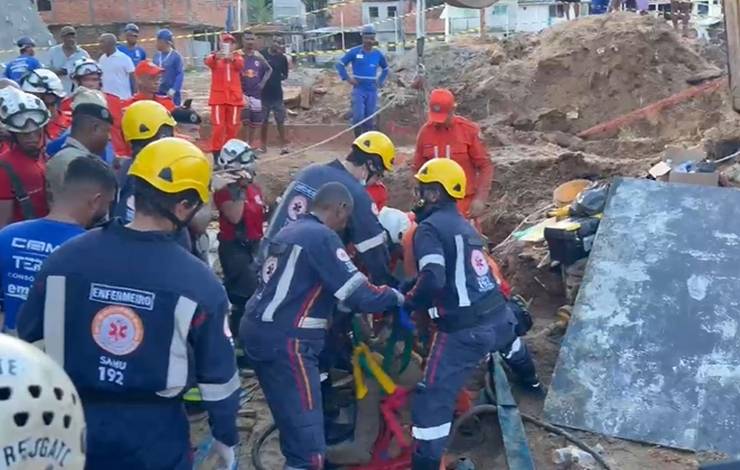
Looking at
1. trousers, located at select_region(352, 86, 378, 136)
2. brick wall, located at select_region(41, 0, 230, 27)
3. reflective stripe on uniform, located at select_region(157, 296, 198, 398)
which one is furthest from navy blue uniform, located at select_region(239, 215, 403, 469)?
brick wall, located at select_region(41, 0, 230, 27)

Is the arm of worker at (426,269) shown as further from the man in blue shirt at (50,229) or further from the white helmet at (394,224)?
the man in blue shirt at (50,229)

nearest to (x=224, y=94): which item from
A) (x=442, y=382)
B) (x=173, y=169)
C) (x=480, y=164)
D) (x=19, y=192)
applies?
(x=480, y=164)

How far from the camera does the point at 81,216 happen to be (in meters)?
4.23

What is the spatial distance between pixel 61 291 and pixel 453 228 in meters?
2.62

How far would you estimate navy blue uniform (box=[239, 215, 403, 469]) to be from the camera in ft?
16.6

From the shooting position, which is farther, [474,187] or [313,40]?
[313,40]

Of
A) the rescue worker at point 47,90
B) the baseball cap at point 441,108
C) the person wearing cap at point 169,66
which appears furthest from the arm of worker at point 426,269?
the person wearing cap at point 169,66

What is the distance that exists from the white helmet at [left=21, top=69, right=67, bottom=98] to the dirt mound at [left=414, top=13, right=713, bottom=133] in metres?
10.7

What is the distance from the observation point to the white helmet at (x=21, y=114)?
5.53 m

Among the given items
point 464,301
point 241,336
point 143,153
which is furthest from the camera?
point 464,301

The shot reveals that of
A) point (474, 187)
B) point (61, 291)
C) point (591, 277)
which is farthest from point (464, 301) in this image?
point (474, 187)

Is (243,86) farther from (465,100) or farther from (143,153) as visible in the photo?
(143,153)

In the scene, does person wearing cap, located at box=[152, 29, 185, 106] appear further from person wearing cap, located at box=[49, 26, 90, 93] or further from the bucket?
the bucket

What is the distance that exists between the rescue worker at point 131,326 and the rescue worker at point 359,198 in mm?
2616
